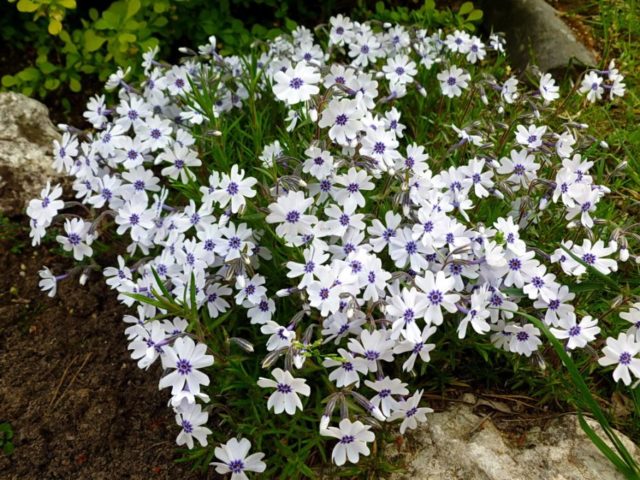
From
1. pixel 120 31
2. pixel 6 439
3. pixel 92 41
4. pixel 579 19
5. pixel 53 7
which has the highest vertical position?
pixel 579 19

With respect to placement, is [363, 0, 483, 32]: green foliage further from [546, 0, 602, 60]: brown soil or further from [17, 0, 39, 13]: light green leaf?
[17, 0, 39, 13]: light green leaf

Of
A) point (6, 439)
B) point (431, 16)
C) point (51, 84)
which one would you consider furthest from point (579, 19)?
point (6, 439)

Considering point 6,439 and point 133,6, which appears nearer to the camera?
point 6,439

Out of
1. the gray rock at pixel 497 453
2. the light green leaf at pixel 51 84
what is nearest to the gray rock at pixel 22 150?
the light green leaf at pixel 51 84

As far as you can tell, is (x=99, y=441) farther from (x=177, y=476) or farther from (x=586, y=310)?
(x=586, y=310)

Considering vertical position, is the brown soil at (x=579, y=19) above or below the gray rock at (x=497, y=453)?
above

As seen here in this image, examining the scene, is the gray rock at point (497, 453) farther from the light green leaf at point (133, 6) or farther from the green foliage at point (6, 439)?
the light green leaf at point (133, 6)

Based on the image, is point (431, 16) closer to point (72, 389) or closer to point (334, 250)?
point (334, 250)
